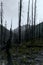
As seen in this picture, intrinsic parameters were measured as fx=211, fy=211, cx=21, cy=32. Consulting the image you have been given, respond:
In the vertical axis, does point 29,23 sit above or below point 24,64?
above

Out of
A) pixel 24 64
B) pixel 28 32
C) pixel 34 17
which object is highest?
pixel 34 17

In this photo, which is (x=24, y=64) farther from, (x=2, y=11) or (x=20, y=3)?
(x=2, y=11)

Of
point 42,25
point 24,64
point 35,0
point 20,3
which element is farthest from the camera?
point 42,25

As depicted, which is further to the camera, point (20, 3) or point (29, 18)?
point (29, 18)

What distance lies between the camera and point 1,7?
147 ft

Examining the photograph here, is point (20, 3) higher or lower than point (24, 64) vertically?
higher

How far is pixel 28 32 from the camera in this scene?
48.4m

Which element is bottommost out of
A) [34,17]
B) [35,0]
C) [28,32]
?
[28,32]

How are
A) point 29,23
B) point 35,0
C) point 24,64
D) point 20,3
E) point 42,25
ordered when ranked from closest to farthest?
point 24,64 < point 20,3 < point 35,0 < point 29,23 < point 42,25

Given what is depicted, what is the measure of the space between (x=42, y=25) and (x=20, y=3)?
1053 inches

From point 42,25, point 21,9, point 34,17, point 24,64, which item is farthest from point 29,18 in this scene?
point 24,64

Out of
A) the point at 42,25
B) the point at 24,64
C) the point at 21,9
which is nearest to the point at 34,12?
the point at 21,9

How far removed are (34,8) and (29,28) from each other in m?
5.24

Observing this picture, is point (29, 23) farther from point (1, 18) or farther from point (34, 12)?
point (1, 18)
